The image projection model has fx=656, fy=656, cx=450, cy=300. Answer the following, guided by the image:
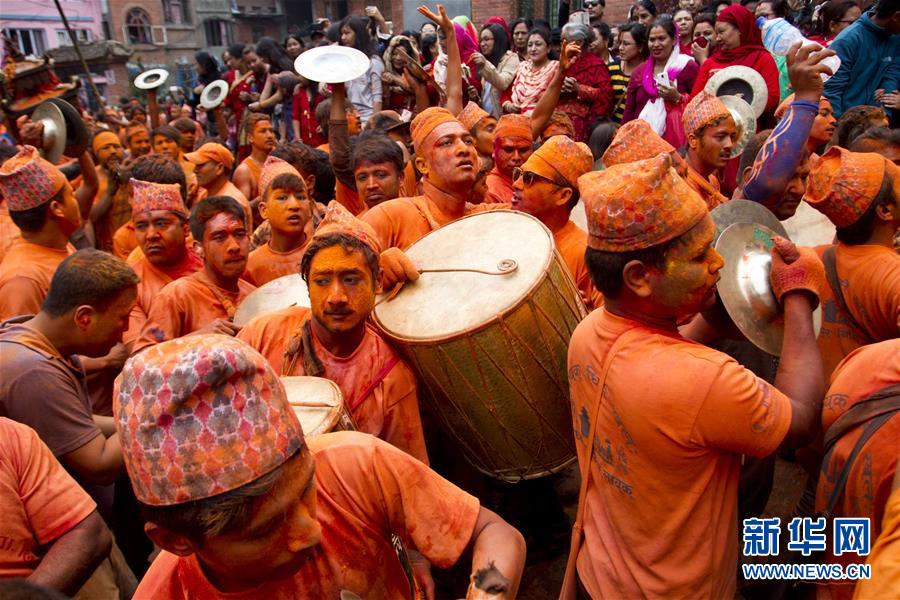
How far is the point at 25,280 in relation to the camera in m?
4.04

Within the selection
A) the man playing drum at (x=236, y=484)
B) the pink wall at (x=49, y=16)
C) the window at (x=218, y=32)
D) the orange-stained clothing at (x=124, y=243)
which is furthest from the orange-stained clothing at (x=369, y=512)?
the window at (x=218, y=32)

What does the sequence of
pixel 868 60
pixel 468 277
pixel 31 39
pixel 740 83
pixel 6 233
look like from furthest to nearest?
1. pixel 31 39
2. pixel 740 83
3. pixel 868 60
4. pixel 6 233
5. pixel 468 277

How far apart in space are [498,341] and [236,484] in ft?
5.53

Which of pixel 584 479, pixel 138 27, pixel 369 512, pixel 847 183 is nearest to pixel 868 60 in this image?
pixel 847 183

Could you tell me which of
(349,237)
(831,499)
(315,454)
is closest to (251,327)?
(349,237)

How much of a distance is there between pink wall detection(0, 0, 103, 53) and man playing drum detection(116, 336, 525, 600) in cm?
4839

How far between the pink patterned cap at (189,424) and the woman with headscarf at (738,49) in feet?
21.6

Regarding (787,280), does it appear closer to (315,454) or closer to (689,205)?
(689,205)

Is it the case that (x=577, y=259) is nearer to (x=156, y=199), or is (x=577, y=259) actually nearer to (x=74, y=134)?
(x=156, y=199)

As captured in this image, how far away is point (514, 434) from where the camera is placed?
3.18m

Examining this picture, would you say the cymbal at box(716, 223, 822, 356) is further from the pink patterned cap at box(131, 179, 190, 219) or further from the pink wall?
the pink wall

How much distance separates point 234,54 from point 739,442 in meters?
16.0

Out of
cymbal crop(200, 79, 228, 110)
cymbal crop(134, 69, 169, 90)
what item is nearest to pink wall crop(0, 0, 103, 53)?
cymbal crop(200, 79, 228, 110)

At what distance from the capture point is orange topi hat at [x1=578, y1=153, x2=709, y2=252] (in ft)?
6.73
